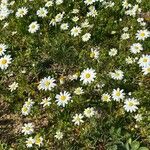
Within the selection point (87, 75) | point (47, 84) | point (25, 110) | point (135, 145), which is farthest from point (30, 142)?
point (135, 145)

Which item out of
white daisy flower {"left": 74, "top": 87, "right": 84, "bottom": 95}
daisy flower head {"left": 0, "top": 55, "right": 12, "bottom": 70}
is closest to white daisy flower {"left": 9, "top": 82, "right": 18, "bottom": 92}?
daisy flower head {"left": 0, "top": 55, "right": 12, "bottom": 70}

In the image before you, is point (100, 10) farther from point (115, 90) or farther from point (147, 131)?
point (147, 131)

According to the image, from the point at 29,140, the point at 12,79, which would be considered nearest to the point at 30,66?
the point at 12,79

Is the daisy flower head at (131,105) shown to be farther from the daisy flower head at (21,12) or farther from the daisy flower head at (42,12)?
the daisy flower head at (21,12)

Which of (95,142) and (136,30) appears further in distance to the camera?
(136,30)

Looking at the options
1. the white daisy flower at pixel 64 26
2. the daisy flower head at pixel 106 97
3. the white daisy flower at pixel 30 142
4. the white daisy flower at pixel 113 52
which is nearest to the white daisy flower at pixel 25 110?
the white daisy flower at pixel 30 142
